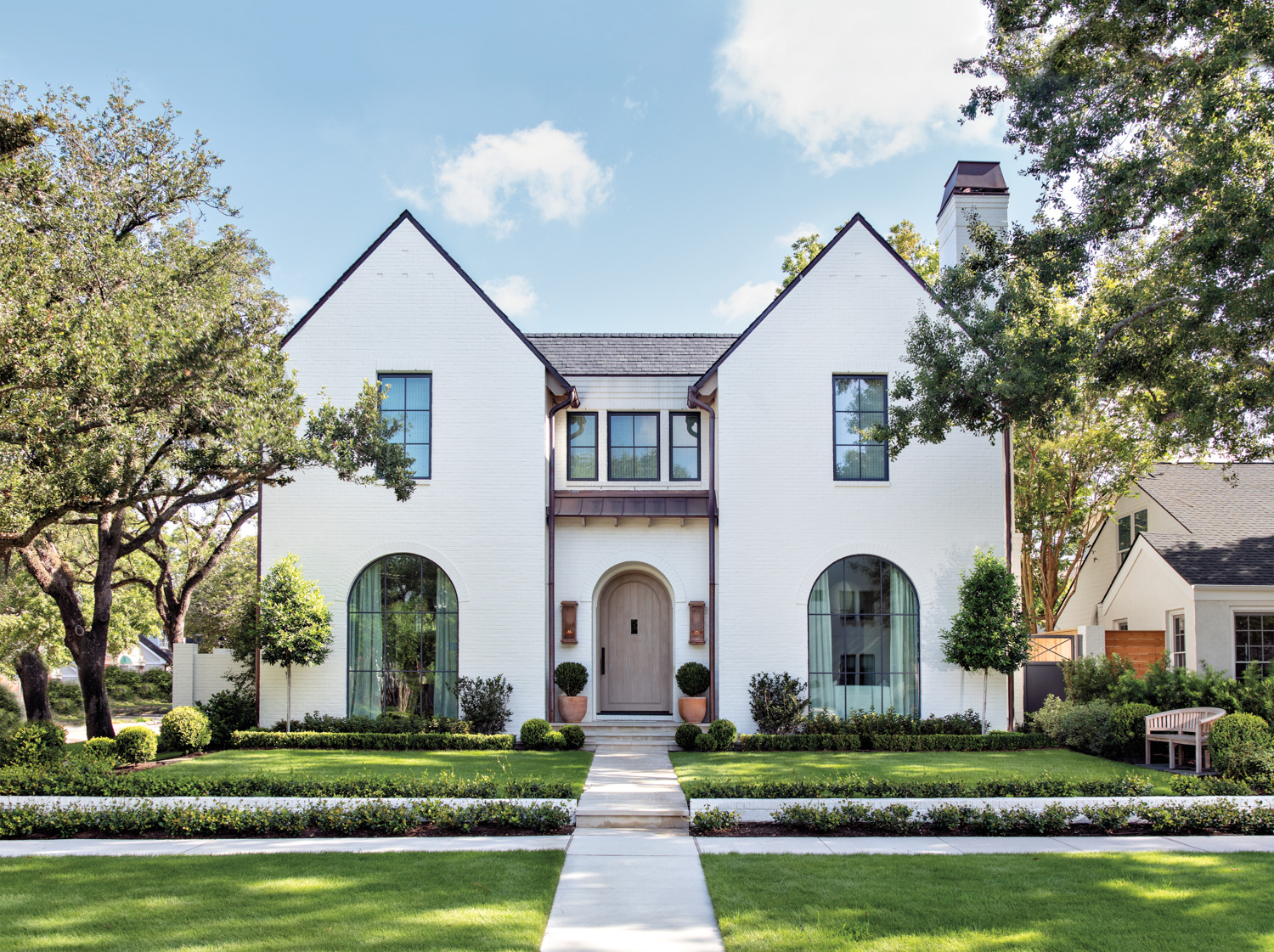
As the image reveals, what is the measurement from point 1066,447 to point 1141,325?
10457mm

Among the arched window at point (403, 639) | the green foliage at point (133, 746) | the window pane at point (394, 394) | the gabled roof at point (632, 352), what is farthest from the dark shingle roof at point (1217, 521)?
the green foliage at point (133, 746)

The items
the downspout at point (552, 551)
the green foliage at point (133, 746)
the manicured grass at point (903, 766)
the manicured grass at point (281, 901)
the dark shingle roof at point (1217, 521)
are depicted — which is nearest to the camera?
the manicured grass at point (281, 901)

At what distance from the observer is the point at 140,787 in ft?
35.6

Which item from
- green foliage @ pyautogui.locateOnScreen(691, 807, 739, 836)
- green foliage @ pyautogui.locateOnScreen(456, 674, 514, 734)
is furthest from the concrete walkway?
green foliage @ pyautogui.locateOnScreen(456, 674, 514, 734)

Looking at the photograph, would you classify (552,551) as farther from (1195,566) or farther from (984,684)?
(1195,566)

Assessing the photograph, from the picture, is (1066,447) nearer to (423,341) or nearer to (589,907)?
(423,341)

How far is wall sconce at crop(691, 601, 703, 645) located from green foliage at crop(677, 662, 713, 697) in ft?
1.68

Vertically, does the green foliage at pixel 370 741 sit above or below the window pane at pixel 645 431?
below

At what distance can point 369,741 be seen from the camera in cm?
1608

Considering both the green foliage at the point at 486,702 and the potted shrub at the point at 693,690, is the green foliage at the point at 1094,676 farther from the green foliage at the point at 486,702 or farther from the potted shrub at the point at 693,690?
the green foliage at the point at 486,702

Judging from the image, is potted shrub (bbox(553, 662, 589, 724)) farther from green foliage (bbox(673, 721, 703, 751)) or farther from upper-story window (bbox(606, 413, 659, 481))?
upper-story window (bbox(606, 413, 659, 481))

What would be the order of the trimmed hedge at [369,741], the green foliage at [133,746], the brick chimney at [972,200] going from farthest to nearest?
the brick chimney at [972,200] → the trimmed hedge at [369,741] → the green foliage at [133,746]

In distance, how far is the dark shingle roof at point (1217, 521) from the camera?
59.4 feet

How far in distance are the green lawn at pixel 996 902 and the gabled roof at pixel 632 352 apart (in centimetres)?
1236
